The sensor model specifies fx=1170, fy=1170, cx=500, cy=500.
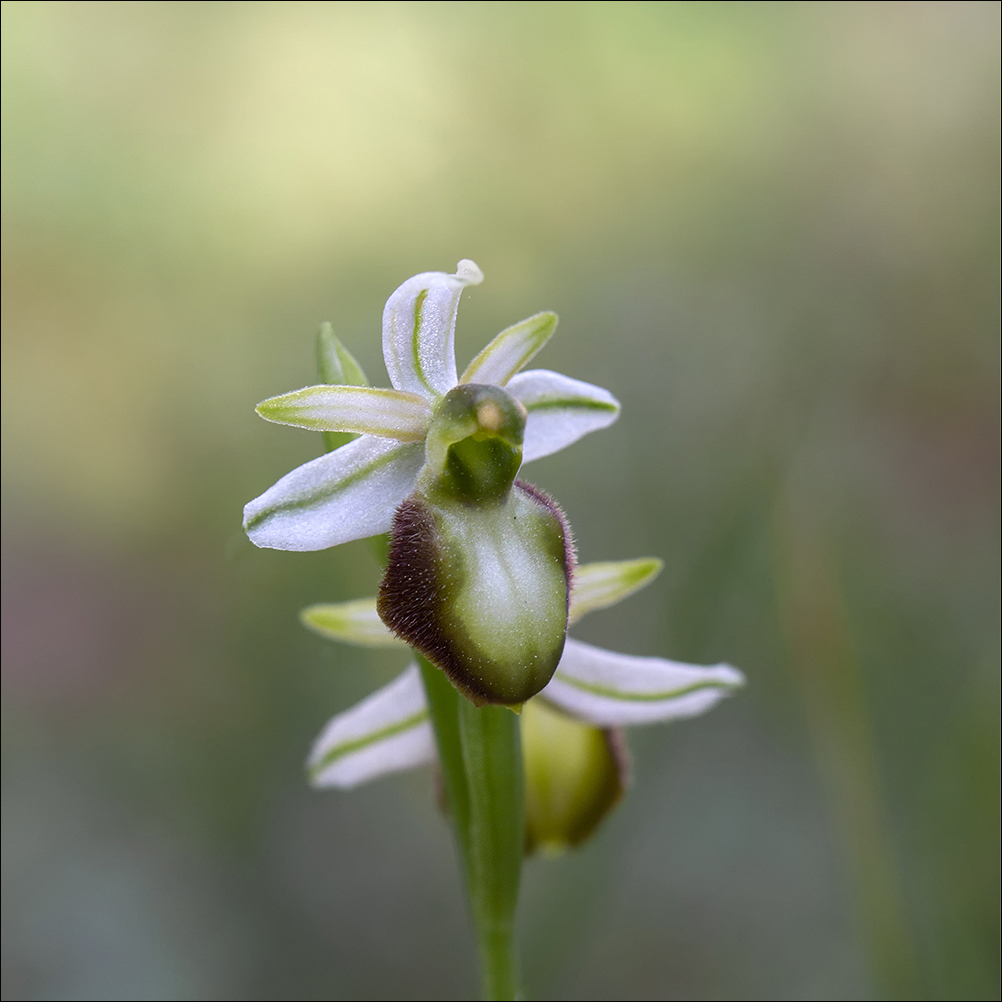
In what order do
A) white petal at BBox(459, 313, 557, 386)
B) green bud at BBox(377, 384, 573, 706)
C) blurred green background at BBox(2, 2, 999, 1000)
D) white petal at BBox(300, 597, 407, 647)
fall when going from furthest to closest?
blurred green background at BBox(2, 2, 999, 1000), white petal at BBox(300, 597, 407, 647), white petal at BBox(459, 313, 557, 386), green bud at BBox(377, 384, 573, 706)

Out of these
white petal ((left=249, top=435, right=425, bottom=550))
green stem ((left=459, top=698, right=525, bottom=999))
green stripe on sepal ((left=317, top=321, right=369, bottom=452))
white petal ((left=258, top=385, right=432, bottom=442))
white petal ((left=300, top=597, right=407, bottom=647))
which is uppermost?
green stripe on sepal ((left=317, top=321, right=369, bottom=452))

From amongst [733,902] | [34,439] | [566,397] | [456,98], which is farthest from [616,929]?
[456,98]

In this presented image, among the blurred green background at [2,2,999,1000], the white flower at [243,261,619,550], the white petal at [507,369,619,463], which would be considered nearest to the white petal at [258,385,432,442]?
the white flower at [243,261,619,550]

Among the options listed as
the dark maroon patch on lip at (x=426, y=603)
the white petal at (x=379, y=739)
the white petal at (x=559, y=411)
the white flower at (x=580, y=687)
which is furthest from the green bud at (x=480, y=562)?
the white petal at (x=379, y=739)

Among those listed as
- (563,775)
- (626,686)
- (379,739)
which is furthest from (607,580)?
(379,739)

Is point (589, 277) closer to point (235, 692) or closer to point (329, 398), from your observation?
point (235, 692)

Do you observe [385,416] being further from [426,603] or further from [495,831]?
[495,831]

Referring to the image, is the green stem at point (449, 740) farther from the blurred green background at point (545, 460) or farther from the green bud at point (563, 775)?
the blurred green background at point (545, 460)

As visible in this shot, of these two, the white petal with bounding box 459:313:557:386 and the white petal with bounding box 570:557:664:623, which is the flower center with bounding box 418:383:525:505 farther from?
the white petal with bounding box 570:557:664:623
